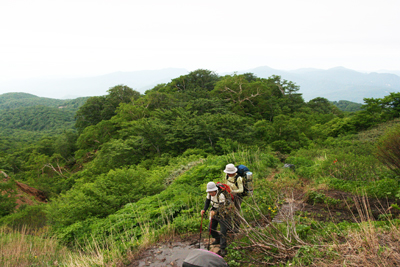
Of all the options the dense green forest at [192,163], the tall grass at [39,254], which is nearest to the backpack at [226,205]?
the dense green forest at [192,163]

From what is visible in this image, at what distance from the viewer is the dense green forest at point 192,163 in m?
5.80

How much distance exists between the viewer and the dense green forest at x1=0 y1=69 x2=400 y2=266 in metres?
5.80

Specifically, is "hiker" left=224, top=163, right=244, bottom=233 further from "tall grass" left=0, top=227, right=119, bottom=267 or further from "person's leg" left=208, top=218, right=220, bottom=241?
"tall grass" left=0, top=227, right=119, bottom=267

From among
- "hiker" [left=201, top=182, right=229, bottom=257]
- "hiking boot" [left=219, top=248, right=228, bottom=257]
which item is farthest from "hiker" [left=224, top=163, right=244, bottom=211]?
"hiking boot" [left=219, top=248, right=228, bottom=257]

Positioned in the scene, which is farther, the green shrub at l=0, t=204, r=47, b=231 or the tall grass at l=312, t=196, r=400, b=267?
the green shrub at l=0, t=204, r=47, b=231

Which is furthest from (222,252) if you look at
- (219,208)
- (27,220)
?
(27,220)

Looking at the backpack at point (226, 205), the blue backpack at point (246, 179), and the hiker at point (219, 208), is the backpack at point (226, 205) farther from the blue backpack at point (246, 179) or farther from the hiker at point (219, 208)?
the blue backpack at point (246, 179)

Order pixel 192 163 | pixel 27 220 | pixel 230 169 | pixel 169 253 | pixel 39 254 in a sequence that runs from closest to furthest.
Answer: pixel 230 169
pixel 169 253
pixel 39 254
pixel 27 220
pixel 192 163

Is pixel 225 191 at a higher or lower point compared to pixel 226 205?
higher

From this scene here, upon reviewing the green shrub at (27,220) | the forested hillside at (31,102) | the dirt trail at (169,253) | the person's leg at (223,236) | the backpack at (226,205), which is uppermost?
the forested hillside at (31,102)

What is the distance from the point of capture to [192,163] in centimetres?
1239

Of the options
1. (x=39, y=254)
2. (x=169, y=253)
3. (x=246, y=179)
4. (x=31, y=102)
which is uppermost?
(x=31, y=102)

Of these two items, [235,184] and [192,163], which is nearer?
[235,184]

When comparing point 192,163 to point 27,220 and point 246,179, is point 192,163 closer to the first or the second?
point 246,179
